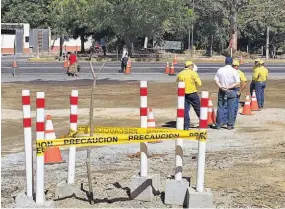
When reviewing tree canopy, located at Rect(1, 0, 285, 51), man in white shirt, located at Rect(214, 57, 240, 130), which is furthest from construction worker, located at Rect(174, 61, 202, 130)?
tree canopy, located at Rect(1, 0, 285, 51)

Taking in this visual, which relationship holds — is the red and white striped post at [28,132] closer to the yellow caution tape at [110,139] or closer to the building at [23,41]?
the yellow caution tape at [110,139]

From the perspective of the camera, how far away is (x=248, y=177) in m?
8.10

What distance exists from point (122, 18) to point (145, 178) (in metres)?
43.2

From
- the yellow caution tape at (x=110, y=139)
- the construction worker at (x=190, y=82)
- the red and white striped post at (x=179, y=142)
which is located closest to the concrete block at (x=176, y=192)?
the red and white striped post at (x=179, y=142)

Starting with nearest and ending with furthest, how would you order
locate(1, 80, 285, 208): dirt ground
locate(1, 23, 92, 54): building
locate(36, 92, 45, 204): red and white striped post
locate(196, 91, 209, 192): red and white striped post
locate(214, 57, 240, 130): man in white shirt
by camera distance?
locate(36, 92, 45, 204): red and white striped post, locate(196, 91, 209, 192): red and white striped post, locate(1, 80, 285, 208): dirt ground, locate(214, 57, 240, 130): man in white shirt, locate(1, 23, 92, 54): building

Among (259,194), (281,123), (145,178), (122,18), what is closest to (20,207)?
(145,178)

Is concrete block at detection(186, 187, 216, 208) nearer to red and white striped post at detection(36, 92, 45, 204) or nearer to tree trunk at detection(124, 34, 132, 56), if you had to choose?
red and white striped post at detection(36, 92, 45, 204)

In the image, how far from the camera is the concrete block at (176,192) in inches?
273

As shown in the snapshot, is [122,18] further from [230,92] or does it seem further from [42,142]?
[42,142]

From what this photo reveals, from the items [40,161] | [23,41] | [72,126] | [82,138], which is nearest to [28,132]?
[40,161]

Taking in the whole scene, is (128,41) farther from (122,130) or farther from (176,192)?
(176,192)

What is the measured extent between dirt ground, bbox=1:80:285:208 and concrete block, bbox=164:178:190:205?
0.18 m

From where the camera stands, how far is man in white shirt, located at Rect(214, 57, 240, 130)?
13.0m

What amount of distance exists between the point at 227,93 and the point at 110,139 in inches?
280
